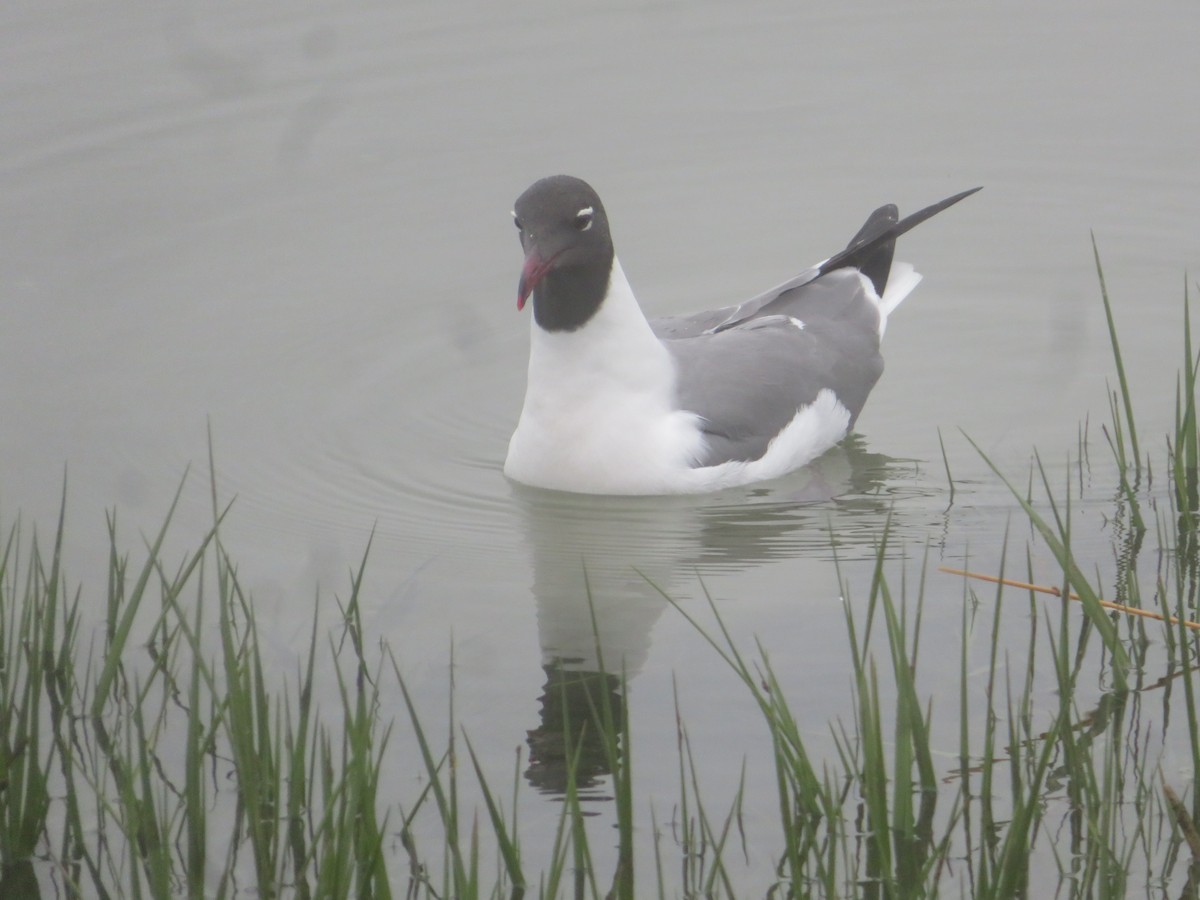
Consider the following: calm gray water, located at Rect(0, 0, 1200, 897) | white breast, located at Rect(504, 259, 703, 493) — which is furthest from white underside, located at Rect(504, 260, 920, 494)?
calm gray water, located at Rect(0, 0, 1200, 897)

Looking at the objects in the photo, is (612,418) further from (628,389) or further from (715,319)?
(715,319)

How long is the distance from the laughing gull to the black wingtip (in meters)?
0.93

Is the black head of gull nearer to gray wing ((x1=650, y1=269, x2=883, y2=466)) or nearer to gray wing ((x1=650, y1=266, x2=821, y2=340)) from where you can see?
gray wing ((x1=650, y1=269, x2=883, y2=466))

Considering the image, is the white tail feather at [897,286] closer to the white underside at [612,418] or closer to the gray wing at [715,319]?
the gray wing at [715,319]

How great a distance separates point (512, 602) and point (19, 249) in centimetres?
457

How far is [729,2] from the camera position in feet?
40.7

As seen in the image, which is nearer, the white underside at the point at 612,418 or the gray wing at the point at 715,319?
the white underside at the point at 612,418

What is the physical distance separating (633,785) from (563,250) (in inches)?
98.2

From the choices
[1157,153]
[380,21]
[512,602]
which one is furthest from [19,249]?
[1157,153]

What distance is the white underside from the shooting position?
699 centimetres

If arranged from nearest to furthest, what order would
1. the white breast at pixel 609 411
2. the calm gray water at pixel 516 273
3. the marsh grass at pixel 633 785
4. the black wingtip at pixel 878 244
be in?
1. the marsh grass at pixel 633 785
2. the calm gray water at pixel 516 273
3. the white breast at pixel 609 411
4. the black wingtip at pixel 878 244

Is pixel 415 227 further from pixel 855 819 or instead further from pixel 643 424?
pixel 855 819

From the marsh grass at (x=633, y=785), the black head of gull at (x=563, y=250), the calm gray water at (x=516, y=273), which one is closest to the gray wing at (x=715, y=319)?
the calm gray water at (x=516, y=273)

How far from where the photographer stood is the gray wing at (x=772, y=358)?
23.6 feet
